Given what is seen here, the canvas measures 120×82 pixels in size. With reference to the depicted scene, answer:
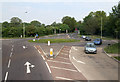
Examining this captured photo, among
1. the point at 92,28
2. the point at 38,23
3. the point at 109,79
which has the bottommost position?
the point at 109,79

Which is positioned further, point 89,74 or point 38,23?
point 38,23

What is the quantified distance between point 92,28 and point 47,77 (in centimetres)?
5919

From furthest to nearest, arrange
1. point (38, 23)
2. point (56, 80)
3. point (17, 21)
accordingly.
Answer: point (38, 23) → point (17, 21) → point (56, 80)

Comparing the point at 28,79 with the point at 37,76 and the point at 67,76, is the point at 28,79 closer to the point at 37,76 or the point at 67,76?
the point at 37,76

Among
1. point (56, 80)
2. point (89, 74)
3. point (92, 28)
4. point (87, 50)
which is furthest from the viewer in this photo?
point (92, 28)

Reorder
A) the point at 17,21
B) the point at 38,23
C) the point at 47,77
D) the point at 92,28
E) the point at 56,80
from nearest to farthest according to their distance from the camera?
the point at 56,80, the point at 47,77, the point at 92,28, the point at 17,21, the point at 38,23

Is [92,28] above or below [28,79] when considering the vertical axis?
above

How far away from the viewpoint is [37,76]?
33.1 feet

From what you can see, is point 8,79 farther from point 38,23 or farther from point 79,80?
point 38,23

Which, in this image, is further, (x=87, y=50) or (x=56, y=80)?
(x=87, y=50)

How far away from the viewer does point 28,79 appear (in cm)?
946

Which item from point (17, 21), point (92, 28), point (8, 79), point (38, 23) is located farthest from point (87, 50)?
point (38, 23)

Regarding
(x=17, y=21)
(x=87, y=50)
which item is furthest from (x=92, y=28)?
(x=17, y=21)

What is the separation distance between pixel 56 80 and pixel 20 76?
8.64ft
